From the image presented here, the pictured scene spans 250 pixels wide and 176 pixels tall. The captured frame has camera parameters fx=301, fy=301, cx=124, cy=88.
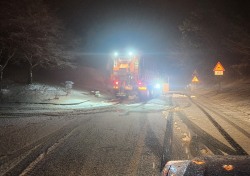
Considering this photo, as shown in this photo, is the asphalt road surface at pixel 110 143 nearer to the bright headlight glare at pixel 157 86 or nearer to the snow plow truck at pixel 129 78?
the snow plow truck at pixel 129 78

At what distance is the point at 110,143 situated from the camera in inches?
329

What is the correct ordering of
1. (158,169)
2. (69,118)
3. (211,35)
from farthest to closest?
(211,35) → (69,118) → (158,169)

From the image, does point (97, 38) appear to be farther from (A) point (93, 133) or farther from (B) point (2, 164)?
(B) point (2, 164)

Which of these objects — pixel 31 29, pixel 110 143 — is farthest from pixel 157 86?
pixel 110 143

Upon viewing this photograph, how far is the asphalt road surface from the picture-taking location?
625cm

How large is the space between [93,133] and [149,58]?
20.3 metres

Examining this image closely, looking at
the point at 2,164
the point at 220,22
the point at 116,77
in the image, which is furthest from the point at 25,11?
the point at 2,164

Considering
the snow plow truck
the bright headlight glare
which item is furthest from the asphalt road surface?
the bright headlight glare

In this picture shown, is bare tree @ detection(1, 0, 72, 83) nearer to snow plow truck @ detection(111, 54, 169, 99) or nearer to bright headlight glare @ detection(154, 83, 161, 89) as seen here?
snow plow truck @ detection(111, 54, 169, 99)

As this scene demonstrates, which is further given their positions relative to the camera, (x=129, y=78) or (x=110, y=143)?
(x=129, y=78)

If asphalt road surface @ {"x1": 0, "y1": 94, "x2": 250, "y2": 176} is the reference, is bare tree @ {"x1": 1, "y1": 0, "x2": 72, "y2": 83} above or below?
above

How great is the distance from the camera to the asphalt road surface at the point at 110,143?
625cm

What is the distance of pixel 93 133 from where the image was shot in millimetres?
9852

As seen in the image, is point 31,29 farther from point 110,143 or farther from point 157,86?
point 110,143
